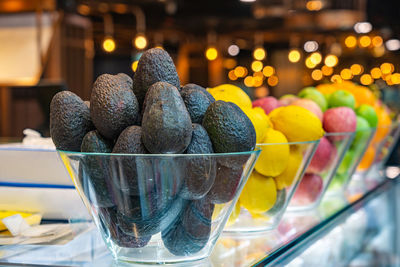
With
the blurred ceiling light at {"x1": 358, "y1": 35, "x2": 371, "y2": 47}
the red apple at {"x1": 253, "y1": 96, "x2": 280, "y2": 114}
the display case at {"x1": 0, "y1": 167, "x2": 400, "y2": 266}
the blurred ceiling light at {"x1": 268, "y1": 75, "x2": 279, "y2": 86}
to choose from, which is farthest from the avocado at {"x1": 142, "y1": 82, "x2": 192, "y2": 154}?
the blurred ceiling light at {"x1": 268, "y1": 75, "x2": 279, "y2": 86}

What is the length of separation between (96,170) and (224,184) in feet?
0.45

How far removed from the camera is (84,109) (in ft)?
1.86

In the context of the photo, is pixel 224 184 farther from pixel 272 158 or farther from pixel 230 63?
pixel 230 63

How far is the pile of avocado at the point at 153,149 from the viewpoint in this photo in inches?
19.5

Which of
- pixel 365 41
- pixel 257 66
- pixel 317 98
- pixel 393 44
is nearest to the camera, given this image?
pixel 317 98

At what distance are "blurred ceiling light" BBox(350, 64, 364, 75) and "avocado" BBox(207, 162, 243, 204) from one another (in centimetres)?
1175

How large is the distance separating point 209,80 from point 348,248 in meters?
10.5

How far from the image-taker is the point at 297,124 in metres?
0.81

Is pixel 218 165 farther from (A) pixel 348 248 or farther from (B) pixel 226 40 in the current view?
(B) pixel 226 40

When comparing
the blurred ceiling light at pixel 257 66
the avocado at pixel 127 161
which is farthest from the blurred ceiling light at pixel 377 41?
the avocado at pixel 127 161

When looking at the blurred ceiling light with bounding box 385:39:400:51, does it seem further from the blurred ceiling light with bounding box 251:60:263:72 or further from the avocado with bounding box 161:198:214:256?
the avocado with bounding box 161:198:214:256

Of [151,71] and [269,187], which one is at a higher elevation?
[151,71]

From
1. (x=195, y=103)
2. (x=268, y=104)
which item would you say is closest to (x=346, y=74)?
(x=268, y=104)

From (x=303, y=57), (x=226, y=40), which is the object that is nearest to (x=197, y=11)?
(x=226, y=40)
